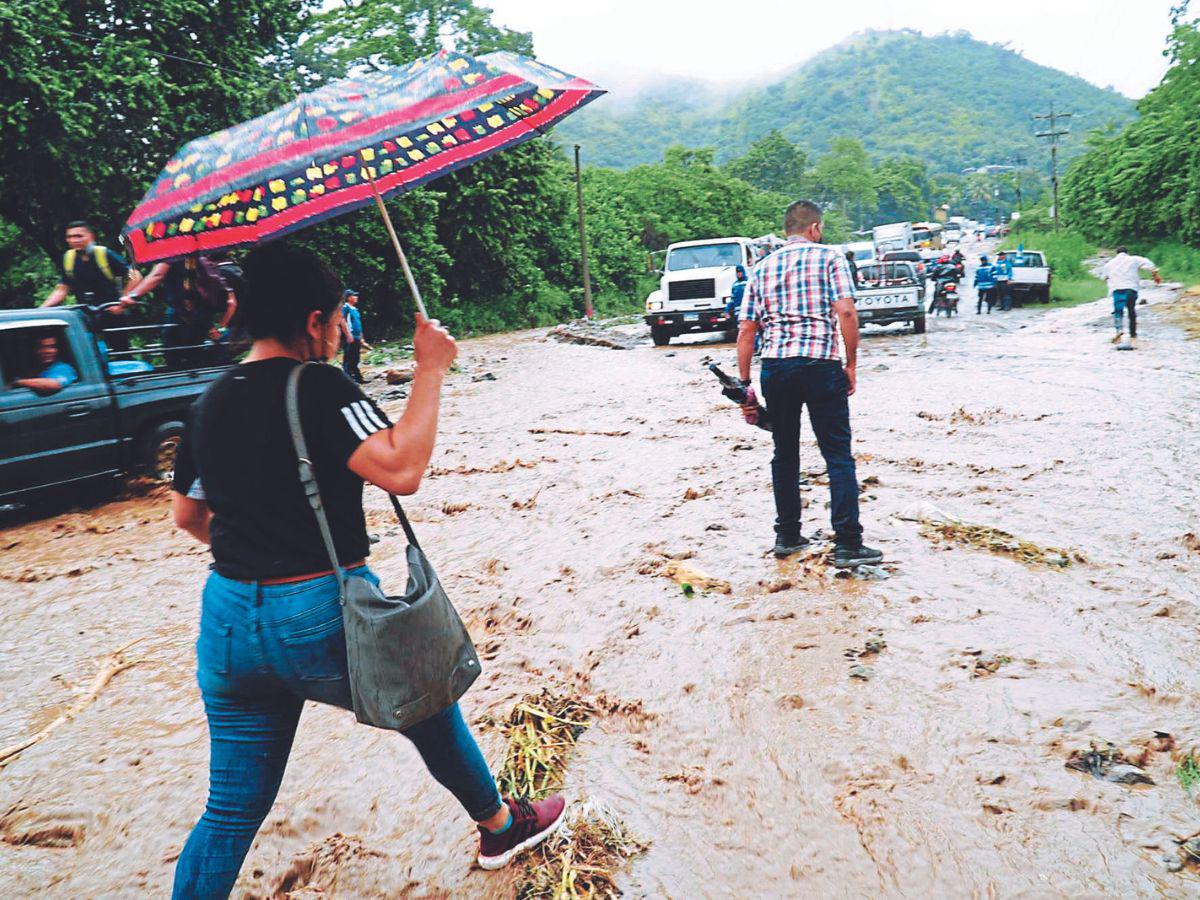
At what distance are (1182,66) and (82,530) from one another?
128 ft

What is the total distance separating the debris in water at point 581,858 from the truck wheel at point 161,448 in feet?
22.1

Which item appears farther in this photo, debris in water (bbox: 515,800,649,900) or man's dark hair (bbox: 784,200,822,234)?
man's dark hair (bbox: 784,200,822,234)

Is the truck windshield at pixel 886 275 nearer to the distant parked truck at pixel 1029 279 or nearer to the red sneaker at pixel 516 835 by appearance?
the distant parked truck at pixel 1029 279

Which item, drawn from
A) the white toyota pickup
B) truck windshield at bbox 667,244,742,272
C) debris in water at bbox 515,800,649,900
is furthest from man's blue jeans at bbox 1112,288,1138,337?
A: debris in water at bbox 515,800,649,900

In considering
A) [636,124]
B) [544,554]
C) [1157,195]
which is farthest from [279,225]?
[636,124]

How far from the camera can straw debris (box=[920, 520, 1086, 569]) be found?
16.2 feet

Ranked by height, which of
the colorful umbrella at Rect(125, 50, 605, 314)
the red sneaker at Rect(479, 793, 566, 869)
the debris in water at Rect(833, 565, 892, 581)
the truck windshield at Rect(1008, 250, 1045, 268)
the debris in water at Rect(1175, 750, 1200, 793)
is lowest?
the truck windshield at Rect(1008, 250, 1045, 268)

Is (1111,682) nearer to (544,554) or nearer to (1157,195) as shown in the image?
(544,554)

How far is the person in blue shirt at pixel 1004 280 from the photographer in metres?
24.8

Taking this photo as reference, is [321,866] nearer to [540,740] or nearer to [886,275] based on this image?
[540,740]

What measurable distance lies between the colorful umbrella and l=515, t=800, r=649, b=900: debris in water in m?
1.76

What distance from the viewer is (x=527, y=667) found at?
4.18 m

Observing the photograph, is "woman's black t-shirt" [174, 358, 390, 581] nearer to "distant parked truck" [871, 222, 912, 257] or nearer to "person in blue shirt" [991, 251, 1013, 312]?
"person in blue shirt" [991, 251, 1013, 312]

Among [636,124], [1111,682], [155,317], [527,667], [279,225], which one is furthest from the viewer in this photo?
[636,124]
